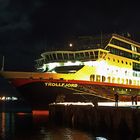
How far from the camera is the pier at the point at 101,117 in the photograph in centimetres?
2873

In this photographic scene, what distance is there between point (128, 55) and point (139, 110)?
30774 millimetres

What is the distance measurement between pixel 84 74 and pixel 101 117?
14.4 metres

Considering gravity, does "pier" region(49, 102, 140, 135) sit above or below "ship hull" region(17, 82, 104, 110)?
below

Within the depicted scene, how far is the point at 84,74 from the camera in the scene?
154ft

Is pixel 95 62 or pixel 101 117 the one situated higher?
pixel 95 62

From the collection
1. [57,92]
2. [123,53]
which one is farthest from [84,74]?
[123,53]

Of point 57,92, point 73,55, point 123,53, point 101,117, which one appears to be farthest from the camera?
point 123,53

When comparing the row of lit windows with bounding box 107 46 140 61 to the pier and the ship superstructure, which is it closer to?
the ship superstructure

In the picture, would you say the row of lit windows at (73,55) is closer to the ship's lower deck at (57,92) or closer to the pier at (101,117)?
the ship's lower deck at (57,92)

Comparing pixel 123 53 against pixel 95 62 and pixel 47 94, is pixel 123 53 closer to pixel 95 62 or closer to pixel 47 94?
pixel 95 62

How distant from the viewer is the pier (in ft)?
94.3

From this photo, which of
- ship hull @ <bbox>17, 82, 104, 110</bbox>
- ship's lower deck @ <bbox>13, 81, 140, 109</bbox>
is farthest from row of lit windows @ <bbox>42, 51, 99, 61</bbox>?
ship hull @ <bbox>17, 82, 104, 110</bbox>

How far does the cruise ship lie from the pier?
284cm

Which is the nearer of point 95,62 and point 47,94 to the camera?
point 47,94
